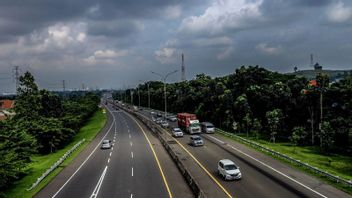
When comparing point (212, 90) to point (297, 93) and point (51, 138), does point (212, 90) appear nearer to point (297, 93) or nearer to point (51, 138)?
point (297, 93)

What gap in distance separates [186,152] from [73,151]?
58.8ft

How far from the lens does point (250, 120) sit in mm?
74438

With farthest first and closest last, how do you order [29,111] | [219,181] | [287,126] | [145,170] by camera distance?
1. [29,111]
2. [287,126]
3. [145,170]
4. [219,181]

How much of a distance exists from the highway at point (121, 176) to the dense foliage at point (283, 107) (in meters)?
22.5

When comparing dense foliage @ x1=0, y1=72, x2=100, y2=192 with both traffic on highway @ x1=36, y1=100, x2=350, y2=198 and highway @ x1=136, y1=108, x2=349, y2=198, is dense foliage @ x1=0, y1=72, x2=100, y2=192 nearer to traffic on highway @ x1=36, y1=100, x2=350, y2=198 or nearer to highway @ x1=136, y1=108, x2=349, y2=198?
traffic on highway @ x1=36, y1=100, x2=350, y2=198

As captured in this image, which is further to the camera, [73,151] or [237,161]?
[73,151]

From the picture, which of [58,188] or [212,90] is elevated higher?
[212,90]

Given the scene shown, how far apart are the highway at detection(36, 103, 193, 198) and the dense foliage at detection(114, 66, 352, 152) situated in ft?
73.7

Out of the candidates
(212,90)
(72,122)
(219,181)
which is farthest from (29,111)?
(219,181)

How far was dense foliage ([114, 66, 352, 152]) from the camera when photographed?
197ft

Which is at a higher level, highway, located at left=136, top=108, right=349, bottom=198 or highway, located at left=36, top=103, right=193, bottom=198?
highway, located at left=136, top=108, right=349, bottom=198

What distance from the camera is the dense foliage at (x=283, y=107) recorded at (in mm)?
60062

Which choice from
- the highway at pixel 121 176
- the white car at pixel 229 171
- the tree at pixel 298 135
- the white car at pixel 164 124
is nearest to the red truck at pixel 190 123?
the white car at pixel 164 124

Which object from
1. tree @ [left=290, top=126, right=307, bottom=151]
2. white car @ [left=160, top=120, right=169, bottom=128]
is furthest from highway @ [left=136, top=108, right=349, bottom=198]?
white car @ [left=160, top=120, right=169, bottom=128]
